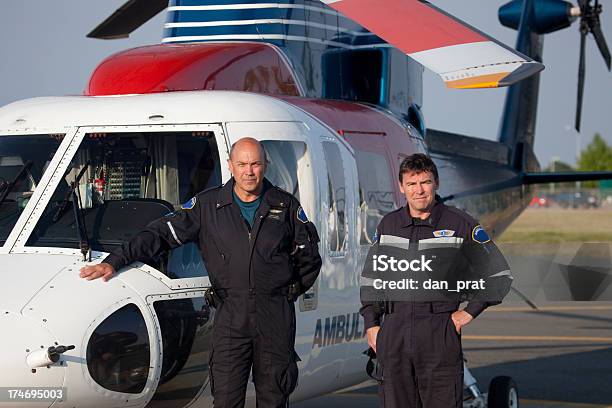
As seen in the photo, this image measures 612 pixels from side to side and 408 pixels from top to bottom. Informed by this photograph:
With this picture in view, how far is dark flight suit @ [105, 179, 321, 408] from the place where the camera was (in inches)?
221

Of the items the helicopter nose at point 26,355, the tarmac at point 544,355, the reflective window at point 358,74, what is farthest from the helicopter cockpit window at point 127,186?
the tarmac at point 544,355

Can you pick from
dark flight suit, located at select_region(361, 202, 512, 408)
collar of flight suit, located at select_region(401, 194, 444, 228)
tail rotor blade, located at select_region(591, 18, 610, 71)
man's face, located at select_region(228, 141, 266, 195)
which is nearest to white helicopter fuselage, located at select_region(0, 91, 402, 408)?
man's face, located at select_region(228, 141, 266, 195)

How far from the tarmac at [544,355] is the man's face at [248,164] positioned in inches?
174

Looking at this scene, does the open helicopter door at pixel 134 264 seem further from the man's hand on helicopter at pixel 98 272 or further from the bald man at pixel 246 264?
the bald man at pixel 246 264

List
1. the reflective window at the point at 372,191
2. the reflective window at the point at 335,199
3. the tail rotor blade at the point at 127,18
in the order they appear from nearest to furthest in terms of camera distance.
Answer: the reflective window at the point at 335,199 < the reflective window at the point at 372,191 < the tail rotor blade at the point at 127,18

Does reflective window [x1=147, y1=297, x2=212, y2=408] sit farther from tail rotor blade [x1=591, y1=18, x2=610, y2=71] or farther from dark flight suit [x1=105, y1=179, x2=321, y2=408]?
tail rotor blade [x1=591, y1=18, x2=610, y2=71]

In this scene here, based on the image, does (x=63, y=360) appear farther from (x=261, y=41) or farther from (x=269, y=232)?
(x=261, y=41)

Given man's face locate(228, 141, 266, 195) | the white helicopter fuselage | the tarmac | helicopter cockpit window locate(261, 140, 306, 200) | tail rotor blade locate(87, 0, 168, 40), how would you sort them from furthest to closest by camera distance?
1. the tarmac
2. tail rotor blade locate(87, 0, 168, 40)
3. helicopter cockpit window locate(261, 140, 306, 200)
4. man's face locate(228, 141, 266, 195)
5. the white helicopter fuselage

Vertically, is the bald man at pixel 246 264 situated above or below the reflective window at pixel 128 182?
below

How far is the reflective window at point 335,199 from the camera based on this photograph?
705 centimetres

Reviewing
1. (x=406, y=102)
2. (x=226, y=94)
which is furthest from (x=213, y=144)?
(x=406, y=102)

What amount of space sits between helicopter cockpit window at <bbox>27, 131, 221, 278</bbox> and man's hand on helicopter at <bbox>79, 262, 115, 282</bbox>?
37 cm

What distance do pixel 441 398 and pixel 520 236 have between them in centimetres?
4445

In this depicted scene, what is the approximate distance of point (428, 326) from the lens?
5.47 m
